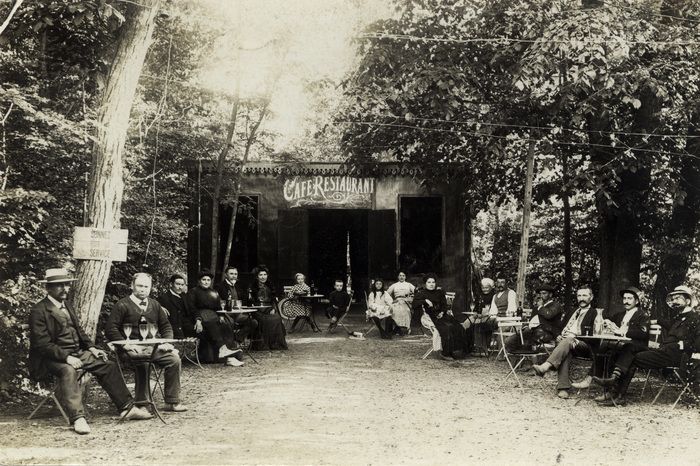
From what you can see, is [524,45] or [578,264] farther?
[578,264]

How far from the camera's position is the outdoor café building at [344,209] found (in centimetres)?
1575

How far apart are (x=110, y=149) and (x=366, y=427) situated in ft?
12.9

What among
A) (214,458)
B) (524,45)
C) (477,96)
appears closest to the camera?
A: (214,458)

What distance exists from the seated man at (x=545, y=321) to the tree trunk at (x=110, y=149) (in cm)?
575

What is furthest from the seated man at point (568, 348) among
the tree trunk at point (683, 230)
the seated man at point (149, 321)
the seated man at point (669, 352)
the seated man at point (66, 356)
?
the seated man at point (66, 356)

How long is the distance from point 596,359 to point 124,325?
5.25m

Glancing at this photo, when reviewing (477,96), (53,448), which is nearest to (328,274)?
(477,96)

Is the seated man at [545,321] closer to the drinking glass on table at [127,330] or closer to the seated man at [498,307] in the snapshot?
the seated man at [498,307]

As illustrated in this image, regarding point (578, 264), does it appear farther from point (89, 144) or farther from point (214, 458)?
point (214, 458)

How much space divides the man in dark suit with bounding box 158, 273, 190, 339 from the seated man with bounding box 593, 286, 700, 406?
18.2ft

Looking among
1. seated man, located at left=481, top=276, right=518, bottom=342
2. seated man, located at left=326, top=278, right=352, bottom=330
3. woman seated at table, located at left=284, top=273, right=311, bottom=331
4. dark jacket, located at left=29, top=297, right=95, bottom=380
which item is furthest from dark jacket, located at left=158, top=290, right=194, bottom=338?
seated man, located at left=481, top=276, right=518, bottom=342

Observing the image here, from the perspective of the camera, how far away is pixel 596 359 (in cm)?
800

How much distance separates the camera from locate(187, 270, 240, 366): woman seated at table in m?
9.99

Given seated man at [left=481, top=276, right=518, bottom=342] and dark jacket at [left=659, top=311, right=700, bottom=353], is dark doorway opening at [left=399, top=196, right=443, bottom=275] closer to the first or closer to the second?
seated man at [left=481, top=276, right=518, bottom=342]
